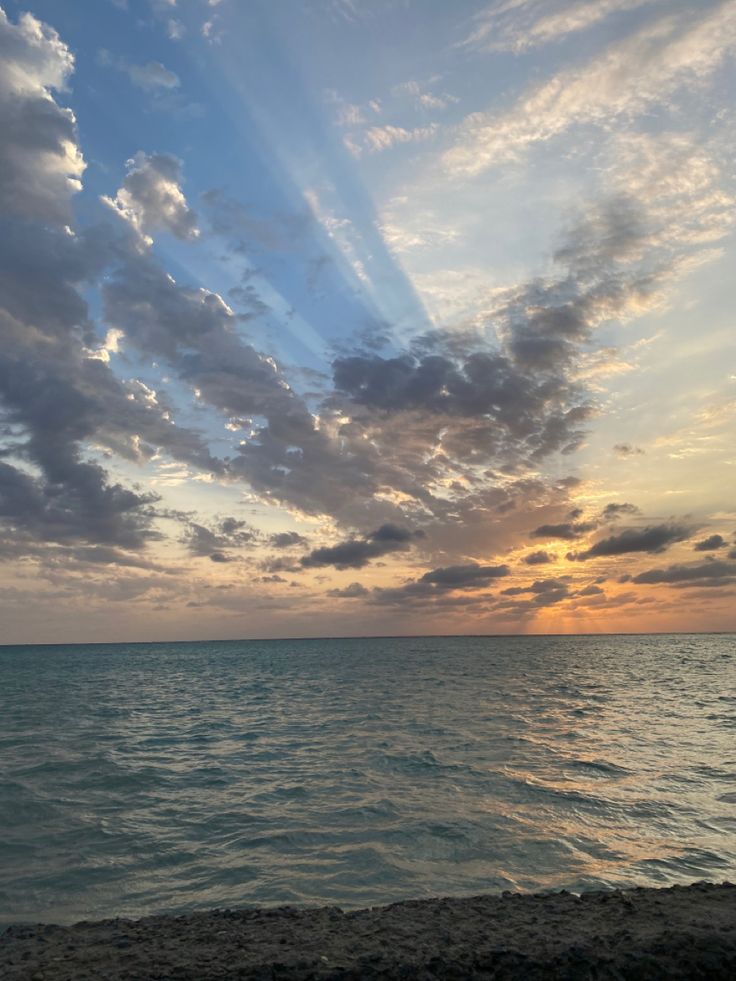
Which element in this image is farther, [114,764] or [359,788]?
[114,764]

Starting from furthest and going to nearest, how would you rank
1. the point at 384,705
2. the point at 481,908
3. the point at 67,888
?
the point at 384,705
the point at 67,888
the point at 481,908

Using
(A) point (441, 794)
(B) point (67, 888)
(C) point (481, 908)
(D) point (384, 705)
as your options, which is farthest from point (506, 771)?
(D) point (384, 705)

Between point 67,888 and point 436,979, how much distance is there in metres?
8.39

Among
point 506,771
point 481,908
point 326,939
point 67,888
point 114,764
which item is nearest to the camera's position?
point 326,939

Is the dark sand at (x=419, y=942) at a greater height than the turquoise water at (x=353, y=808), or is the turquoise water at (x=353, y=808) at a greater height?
the dark sand at (x=419, y=942)

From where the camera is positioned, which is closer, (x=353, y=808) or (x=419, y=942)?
(x=419, y=942)

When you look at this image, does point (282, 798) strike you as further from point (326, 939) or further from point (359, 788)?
point (326, 939)

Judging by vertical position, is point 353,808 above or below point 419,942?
below

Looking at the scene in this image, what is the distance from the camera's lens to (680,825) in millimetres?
15016

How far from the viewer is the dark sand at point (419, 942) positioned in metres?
6.92

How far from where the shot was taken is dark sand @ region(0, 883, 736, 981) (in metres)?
6.92

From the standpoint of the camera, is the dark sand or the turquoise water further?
the turquoise water

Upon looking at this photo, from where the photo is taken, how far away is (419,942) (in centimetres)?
765

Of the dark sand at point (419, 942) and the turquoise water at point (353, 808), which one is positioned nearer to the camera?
the dark sand at point (419, 942)
